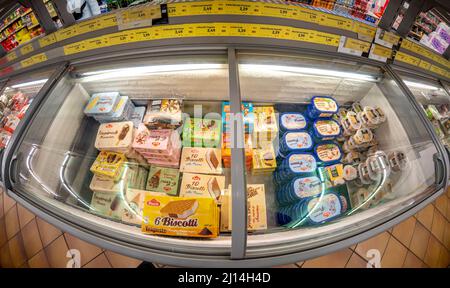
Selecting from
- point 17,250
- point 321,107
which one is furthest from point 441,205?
point 17,250

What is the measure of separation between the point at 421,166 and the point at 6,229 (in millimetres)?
3602

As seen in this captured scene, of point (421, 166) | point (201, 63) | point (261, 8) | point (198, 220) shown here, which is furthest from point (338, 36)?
point (198, 220)

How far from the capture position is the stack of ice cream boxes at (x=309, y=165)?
1.42 meters

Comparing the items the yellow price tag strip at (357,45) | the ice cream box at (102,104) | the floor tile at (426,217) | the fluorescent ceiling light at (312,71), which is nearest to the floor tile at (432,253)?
the floor tile at (426,217)

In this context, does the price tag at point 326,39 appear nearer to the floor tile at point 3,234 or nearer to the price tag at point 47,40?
the price tag at point 47,40

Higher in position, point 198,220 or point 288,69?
point 288,69

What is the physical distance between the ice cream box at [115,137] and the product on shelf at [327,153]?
172 centimetres

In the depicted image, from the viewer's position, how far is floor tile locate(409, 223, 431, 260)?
4.68 feet

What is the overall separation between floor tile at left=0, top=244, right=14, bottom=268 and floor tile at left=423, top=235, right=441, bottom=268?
10.8ft

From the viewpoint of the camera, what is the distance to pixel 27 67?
5.47ft

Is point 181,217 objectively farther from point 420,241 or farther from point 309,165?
point 420,241

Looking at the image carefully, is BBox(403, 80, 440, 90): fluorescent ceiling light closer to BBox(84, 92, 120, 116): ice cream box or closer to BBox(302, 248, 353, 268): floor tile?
BBox(302, 248, 353, 268): floor tile

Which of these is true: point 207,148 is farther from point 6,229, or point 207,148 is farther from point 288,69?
point 6,229

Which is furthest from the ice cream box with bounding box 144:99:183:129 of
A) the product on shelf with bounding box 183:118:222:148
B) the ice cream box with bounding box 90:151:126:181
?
the ice cream box with bounding box 90:151:126:181
